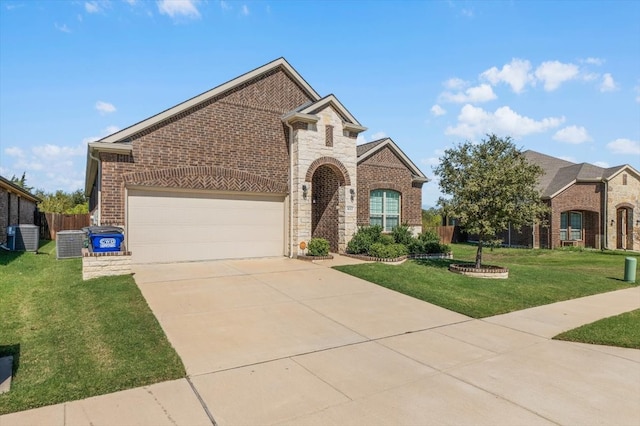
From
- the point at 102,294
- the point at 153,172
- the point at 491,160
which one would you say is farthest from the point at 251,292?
the point at 491,160

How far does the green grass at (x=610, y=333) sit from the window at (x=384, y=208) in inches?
426

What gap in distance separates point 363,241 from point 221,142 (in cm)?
609

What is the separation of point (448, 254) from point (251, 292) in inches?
393

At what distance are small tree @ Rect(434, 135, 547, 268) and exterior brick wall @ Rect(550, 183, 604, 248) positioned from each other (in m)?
14.7

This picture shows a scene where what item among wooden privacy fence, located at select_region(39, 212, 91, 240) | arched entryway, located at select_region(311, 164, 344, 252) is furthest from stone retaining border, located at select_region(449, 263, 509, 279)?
wooden privacy fence, located at select_region(39, 212, 91, 240)

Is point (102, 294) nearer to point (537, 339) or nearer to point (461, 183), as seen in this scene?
point (537, 339)

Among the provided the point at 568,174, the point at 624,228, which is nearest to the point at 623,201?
the point at 624,228

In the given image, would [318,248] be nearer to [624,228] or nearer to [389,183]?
[389,183]

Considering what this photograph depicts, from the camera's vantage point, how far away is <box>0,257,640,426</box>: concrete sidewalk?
12.9 feet

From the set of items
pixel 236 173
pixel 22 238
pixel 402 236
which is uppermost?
pixel 236 173

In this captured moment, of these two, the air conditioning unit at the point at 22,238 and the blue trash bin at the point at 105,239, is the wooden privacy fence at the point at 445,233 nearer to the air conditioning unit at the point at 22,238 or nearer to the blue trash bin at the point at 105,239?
the blue trash bin at the point at 105,239

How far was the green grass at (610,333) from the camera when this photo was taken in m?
6.45

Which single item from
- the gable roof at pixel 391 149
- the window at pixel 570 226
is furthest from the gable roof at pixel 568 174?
the gable roof at pixel 391 149

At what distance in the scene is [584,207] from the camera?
83.2ft
